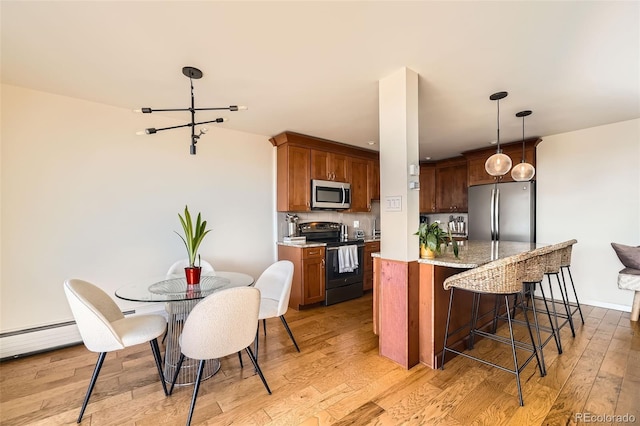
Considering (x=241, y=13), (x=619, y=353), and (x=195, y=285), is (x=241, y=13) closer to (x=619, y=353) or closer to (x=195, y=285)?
(x=195, y=285)

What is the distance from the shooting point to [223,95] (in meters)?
2.73

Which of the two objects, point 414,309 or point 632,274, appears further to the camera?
point 632,274

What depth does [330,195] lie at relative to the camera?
173 inches

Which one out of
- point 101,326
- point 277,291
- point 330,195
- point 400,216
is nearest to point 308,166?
point 330,195

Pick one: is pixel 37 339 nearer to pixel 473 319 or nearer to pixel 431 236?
pixel 431 236

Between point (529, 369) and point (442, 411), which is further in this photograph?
point (529, 369)

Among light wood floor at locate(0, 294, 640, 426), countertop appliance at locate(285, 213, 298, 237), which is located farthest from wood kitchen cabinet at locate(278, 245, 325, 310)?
light wood floor at locate(0, 294, 640, 426)

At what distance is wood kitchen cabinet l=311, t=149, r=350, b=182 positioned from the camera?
426 centimetres

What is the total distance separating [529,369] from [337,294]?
91.7 inches

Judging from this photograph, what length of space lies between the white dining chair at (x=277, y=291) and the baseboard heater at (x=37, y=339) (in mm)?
1883

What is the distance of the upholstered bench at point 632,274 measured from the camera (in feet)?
10.5

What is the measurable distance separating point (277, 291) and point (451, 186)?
448 centimetres

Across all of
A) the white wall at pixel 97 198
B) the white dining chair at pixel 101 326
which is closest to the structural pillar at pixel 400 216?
the white dining chair at pixel 101 326

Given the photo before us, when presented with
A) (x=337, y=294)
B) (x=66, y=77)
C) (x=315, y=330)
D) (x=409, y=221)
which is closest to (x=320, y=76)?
(x=409, y=221)
